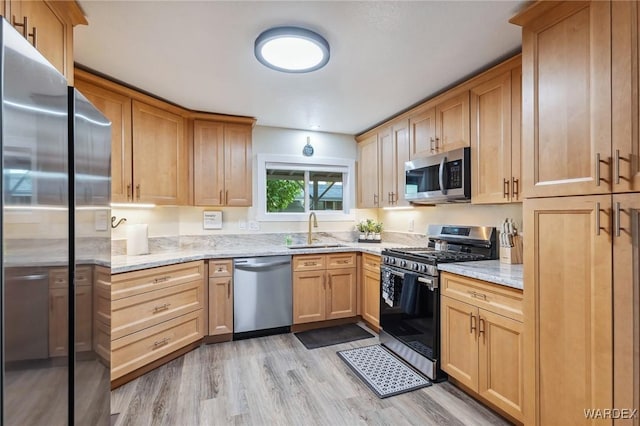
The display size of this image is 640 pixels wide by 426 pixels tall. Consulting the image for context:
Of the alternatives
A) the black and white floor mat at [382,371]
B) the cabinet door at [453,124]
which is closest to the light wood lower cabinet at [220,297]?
→ the black and white floor mat at [382,371]

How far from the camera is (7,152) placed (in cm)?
72

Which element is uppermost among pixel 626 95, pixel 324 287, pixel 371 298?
pixel 626 95

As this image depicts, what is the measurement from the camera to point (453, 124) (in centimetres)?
264

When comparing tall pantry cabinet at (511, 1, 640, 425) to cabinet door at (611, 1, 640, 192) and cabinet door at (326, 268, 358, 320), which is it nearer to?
cabinet door at (611, 1, 640, 192)

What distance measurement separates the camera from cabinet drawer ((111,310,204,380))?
2.24 meters

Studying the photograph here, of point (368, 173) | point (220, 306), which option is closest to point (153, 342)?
point (220, 306)

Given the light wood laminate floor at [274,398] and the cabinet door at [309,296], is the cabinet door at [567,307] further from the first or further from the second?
the cabinet door at [309,296]

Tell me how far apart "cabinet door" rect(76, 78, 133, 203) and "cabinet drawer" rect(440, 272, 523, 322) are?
2792mm

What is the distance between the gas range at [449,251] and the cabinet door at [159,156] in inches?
88.6

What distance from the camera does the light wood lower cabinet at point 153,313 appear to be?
2.25m

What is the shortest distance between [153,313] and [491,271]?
264 cm

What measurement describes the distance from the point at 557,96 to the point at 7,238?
221 centimetres

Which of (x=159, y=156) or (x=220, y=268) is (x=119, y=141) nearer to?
(x=159, y=156)

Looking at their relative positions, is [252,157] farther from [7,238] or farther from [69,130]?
[7,238]
